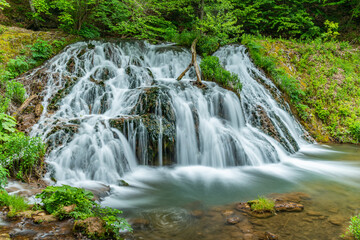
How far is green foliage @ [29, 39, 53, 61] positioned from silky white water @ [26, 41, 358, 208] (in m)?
0.64

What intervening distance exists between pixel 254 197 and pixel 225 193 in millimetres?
587

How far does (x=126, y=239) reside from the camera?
306cm

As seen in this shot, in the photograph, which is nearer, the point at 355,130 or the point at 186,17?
the point at 355,130

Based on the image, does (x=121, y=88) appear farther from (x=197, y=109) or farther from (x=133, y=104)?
(x=197, y=109)

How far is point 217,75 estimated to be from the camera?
9.15 m

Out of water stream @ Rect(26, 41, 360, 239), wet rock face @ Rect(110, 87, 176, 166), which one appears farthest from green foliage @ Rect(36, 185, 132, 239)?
wet rock face @ Rect(110, 87, 176, 166)

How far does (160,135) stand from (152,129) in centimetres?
27

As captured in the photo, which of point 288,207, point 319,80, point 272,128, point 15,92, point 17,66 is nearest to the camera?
point 288,207

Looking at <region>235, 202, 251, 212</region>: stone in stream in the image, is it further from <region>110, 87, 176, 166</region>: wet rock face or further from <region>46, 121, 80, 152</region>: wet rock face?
<region>46, 121, 80, 152</region>: wet rock face

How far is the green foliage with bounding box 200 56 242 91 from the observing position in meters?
9.10

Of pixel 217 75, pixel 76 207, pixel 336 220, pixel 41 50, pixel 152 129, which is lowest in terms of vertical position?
pixel 336 220

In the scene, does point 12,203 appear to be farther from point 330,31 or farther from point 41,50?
point 330,31

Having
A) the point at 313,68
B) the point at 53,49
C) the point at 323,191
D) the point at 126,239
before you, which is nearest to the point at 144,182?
the point at 126,239

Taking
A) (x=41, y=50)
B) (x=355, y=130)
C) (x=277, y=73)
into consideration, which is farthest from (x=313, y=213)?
(x=41, y=50)
